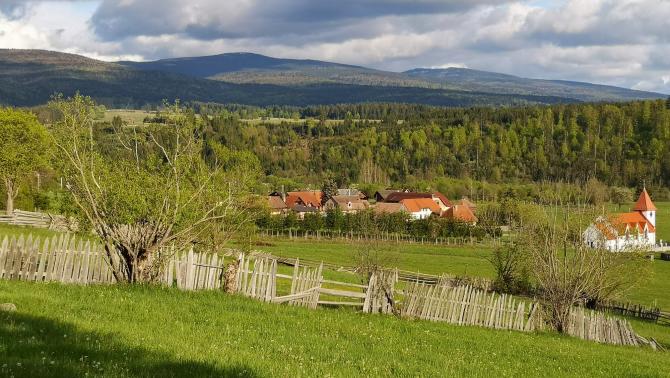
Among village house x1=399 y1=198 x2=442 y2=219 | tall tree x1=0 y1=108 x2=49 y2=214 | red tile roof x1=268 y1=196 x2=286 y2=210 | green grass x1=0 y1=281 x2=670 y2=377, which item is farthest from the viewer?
village house x1=399 y1=198 x2=442 y2=219

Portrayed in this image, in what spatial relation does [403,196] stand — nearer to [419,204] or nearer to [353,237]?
[419,204]

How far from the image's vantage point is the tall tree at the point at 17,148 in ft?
170

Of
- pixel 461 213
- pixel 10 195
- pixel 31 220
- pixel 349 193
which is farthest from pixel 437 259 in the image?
pixel 349 193

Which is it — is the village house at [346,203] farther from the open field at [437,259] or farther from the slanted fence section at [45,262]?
the slanted fence section at [45,262]

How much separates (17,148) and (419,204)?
335ft

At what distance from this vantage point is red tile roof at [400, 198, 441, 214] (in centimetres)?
13962

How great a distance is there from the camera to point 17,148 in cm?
5300

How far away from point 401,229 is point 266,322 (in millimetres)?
92010

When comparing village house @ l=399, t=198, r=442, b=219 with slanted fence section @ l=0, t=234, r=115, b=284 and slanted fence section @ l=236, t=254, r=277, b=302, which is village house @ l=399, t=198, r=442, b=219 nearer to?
slanted fence section @ l=236, t=254, r=277, b=302

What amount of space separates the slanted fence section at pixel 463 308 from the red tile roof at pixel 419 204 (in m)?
114

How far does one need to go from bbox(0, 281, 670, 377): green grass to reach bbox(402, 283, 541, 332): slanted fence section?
1837 millimetres

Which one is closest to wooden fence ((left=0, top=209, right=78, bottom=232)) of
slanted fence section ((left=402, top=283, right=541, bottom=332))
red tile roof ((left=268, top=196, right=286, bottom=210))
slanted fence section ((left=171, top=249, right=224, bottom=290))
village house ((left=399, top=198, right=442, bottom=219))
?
slanted fence section ((left=171, top=249, right=224, bottom=290))

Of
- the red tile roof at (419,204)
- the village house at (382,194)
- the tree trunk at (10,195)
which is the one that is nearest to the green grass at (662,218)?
the red tile roof at (419,204)

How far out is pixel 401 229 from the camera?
10550 centimetres
